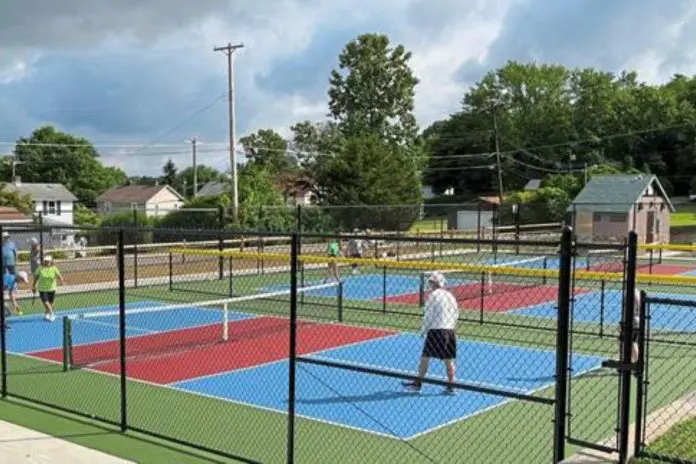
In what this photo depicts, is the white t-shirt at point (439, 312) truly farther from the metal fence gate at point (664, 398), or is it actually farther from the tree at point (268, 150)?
the tree at point (268, 150)

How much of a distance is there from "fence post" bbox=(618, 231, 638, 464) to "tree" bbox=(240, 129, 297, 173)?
8571 centimetres

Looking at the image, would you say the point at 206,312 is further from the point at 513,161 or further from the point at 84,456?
the point at 513,161

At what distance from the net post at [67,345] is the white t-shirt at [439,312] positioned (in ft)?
17.6

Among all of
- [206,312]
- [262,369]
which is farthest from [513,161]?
[262,369]

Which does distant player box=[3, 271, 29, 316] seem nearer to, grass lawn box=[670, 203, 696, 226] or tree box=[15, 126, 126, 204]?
grass lawn box=[670, 203, 696, 226]

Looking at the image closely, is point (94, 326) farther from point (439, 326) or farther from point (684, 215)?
point (684, 215)

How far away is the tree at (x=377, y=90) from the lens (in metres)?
65.9

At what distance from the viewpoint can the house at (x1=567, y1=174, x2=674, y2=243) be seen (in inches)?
1598

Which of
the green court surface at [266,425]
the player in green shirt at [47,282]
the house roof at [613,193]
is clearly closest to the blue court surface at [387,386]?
the green court surface at [266,425]

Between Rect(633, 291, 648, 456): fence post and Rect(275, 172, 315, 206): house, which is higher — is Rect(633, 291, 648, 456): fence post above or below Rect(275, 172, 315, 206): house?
below

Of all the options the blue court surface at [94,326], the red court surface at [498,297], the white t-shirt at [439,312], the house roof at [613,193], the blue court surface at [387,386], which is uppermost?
the house roof at [613,193]

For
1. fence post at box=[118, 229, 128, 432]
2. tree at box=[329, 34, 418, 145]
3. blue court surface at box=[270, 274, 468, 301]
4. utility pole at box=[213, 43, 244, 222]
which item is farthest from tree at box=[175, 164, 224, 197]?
fence post at box=[118, 229, 128, 432]

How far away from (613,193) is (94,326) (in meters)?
32.0

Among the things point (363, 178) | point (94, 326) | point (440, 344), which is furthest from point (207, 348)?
point (363, 178)
